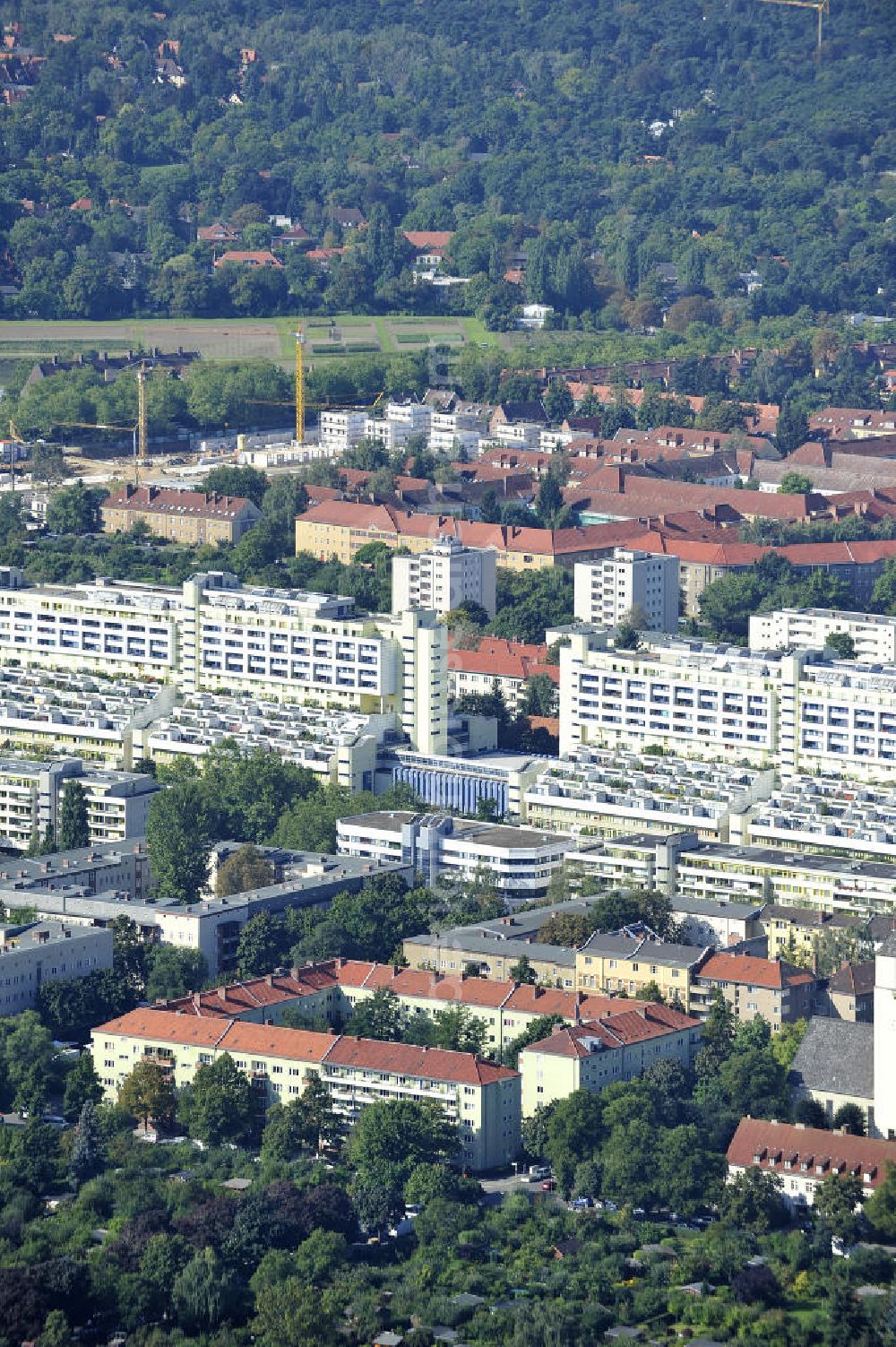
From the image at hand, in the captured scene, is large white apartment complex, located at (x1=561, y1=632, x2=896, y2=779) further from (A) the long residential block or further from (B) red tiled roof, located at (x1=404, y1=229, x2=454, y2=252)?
(B) red tiled roof, located at (x1=404, y1=229, x2=454, y2=252)

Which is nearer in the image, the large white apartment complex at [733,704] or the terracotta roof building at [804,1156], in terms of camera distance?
the terracotta roof building at [804,1156]

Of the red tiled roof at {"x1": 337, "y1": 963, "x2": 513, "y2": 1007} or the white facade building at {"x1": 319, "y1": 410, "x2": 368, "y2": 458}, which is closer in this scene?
the red tiled roof at {"x1": 337, "y1": 963, "x2": 513, "y2": 1007}

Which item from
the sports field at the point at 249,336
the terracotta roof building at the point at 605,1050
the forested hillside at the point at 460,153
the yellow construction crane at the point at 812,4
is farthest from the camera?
the yellow construction crane at the point at 812,4

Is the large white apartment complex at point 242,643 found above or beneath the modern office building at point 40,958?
above

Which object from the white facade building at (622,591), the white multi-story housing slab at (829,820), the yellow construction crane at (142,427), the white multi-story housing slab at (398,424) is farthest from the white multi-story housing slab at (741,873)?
the white multi-story housing slab at (398,424)

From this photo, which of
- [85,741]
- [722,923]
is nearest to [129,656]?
[85,741]

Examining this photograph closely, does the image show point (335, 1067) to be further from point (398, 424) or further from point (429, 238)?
point (429, 238)

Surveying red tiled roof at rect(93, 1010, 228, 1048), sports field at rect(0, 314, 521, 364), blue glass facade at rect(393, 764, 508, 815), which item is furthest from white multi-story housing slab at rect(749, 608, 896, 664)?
sports field at rect(0, 314, 521, 364)

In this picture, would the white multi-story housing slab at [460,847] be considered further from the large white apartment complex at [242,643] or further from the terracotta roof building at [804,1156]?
the terracotta roof building at [804,1156]
